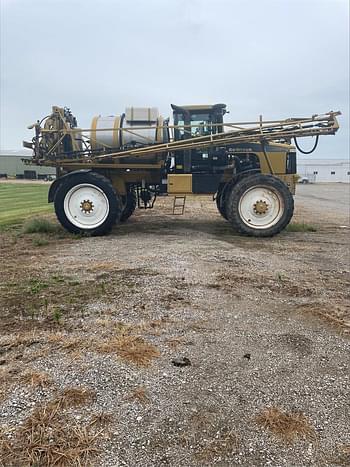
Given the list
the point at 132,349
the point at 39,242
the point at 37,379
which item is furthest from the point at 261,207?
the point at 37,379

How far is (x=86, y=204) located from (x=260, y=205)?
382 centimetres

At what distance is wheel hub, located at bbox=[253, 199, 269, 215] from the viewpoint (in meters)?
8.82

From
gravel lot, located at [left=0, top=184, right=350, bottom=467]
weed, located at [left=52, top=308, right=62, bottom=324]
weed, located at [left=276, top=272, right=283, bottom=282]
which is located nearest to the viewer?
gravel lot, located at [left=0, top=184, right=350, bottom=467]

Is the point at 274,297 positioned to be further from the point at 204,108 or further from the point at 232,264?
the point at 204,108

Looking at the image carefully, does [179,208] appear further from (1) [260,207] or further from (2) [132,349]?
(2) [132,349]

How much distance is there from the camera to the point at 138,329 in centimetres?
372

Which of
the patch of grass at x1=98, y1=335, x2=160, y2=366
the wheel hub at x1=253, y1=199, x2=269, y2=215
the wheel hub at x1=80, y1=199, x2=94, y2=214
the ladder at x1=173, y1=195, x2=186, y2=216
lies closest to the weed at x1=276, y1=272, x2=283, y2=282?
the patch of grass at x1=98, y1=335, x2=160, y2=366

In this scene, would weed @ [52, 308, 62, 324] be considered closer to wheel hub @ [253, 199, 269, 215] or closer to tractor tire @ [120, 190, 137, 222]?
wheel hub @ [253, 199, 269, 215]

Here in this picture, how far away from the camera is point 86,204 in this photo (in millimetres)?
8906

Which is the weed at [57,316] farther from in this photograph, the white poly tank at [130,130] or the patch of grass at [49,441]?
the white poly tank at [130,130]

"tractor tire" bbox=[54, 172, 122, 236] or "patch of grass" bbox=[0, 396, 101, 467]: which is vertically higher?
"tractor tire" bbox=[54, 172, 122, 236]

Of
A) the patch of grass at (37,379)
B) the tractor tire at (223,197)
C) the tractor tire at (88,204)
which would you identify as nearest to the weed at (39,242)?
the tractor tire at (88,204)

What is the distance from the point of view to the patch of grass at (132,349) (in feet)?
10.4

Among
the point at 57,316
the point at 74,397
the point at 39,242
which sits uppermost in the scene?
the point at 39,242
